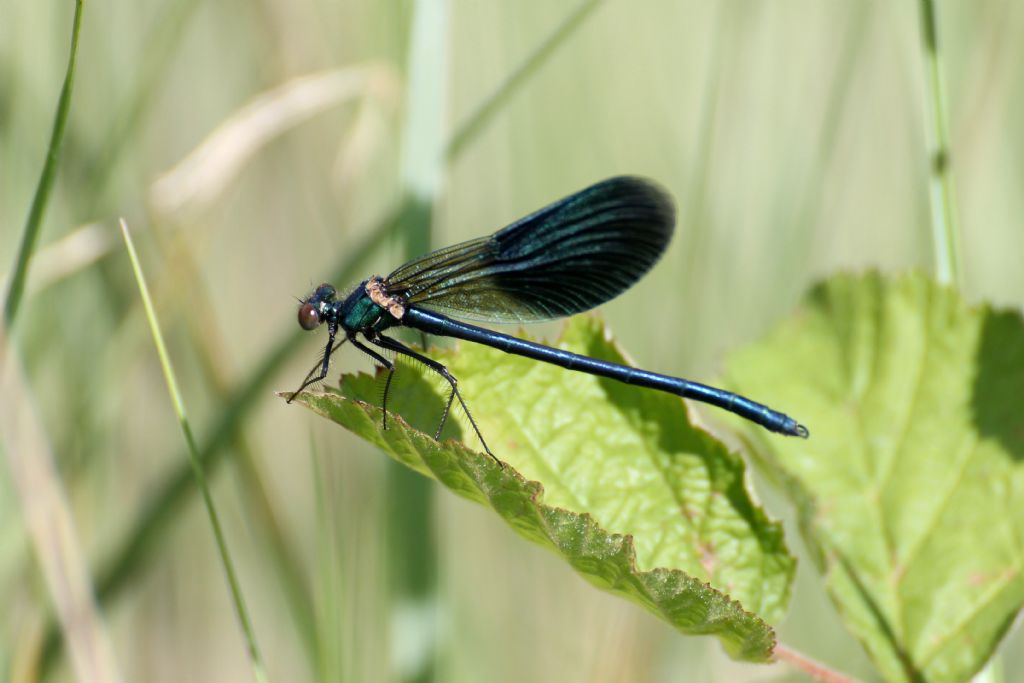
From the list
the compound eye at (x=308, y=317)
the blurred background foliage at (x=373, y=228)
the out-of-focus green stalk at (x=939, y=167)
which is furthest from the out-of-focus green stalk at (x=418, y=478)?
the out-of-focus green stalk at (x=939, y=167)

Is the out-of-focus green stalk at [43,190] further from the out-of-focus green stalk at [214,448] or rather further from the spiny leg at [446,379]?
the spiny leg at [446,379]

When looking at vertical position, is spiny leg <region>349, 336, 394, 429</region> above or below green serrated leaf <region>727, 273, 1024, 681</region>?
above

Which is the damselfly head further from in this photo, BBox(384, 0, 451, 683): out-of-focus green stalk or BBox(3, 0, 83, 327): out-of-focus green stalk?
BBox(3, 0, 83, 327): out-of-focus green stalk

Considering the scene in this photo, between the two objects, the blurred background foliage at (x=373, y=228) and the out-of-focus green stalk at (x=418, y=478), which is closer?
the out-of-focus green stalk at (x=418, y=478)

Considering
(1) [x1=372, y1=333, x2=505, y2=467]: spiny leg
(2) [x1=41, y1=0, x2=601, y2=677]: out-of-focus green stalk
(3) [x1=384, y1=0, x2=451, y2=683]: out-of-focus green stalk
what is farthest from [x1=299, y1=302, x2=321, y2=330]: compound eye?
(3) [x1=384, y1=0, x2=451, y2=683]: out-of-focus green stalk

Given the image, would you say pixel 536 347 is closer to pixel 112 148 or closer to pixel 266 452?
pixel 112 148

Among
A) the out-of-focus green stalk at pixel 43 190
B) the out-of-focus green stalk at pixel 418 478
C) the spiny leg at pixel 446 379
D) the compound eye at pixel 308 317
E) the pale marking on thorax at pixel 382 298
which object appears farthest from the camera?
the pale marking on thorax at pixel 382 298
